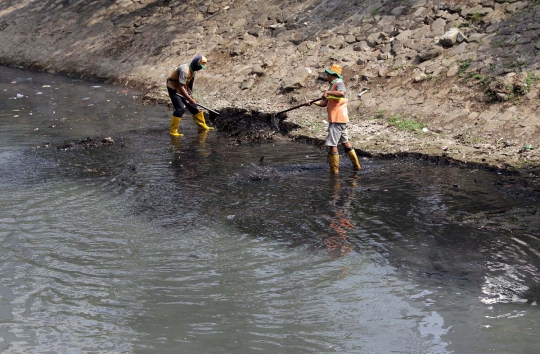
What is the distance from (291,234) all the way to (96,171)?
12.8ft

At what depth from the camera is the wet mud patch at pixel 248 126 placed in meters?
12.4

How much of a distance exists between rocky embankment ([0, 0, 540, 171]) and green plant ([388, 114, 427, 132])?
0.02 m

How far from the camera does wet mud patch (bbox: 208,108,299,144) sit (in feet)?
40.5

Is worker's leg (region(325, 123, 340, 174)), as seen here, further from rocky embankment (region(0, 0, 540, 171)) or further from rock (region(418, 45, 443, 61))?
rock (region(418, 45, 443, 61))

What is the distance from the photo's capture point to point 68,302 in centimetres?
577

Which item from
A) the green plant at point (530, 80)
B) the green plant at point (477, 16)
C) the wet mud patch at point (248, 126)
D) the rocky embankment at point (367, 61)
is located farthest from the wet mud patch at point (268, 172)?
the green plant at point (477, 16)

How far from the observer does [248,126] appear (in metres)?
12.9

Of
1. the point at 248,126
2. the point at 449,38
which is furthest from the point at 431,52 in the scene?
the point at 248,126

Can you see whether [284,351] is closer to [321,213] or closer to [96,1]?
[321,213]

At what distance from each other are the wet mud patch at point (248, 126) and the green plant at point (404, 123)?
181 cm

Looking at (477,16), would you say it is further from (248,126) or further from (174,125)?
(174,125)

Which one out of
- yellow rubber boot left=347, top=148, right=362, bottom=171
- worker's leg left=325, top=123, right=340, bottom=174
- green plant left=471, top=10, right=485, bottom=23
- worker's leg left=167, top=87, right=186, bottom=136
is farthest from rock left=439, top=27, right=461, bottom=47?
worker's leg left=167, top=87, right=186, bottom=136

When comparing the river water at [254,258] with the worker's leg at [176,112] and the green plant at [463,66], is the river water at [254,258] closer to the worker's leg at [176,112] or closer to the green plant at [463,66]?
the worker's leg at [176,112]

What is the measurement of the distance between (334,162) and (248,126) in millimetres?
3465
